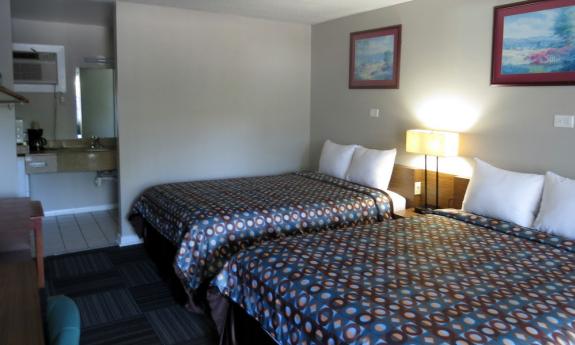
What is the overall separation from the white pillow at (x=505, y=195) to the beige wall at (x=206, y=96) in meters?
2.53

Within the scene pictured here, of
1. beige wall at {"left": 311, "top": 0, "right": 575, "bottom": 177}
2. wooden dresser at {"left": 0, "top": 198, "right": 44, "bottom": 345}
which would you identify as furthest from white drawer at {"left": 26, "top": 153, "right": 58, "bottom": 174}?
beige wall at {"left": 311, "top": 0, "right": 575, "bottom": 177}

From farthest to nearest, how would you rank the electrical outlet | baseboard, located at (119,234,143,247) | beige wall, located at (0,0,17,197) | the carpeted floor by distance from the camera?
baseboard, located at (119,234,143,247) < the electrical outlet < beige wall, located at (0,0,17,197) < the carpeted floor

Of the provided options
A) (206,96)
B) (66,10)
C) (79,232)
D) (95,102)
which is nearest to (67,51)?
(95,102)

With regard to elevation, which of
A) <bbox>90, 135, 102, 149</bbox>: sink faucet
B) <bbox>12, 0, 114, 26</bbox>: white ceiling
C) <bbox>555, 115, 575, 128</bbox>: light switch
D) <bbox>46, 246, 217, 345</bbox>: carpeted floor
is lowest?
<bbox>46, 246, 217, 345</bbox>: carpeted floor

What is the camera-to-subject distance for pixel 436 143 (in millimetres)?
3561

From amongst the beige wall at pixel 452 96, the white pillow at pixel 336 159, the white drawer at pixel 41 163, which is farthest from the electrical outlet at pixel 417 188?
the white drawer at pixel 41 163

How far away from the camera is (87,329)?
281cm

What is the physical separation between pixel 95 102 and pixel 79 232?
5.29ft

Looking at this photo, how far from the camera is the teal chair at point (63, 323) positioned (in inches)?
47.4

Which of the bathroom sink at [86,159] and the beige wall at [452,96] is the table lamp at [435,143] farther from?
the bathroom sink at [86,159]

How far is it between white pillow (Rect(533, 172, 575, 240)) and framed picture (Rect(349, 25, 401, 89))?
178cm

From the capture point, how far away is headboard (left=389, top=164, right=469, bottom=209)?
11.9 ft

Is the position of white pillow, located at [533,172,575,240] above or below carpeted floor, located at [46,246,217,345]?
above

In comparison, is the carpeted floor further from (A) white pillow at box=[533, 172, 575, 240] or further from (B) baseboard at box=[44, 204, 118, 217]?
(A) white pillow at box=[533, 172, 575, 240]
